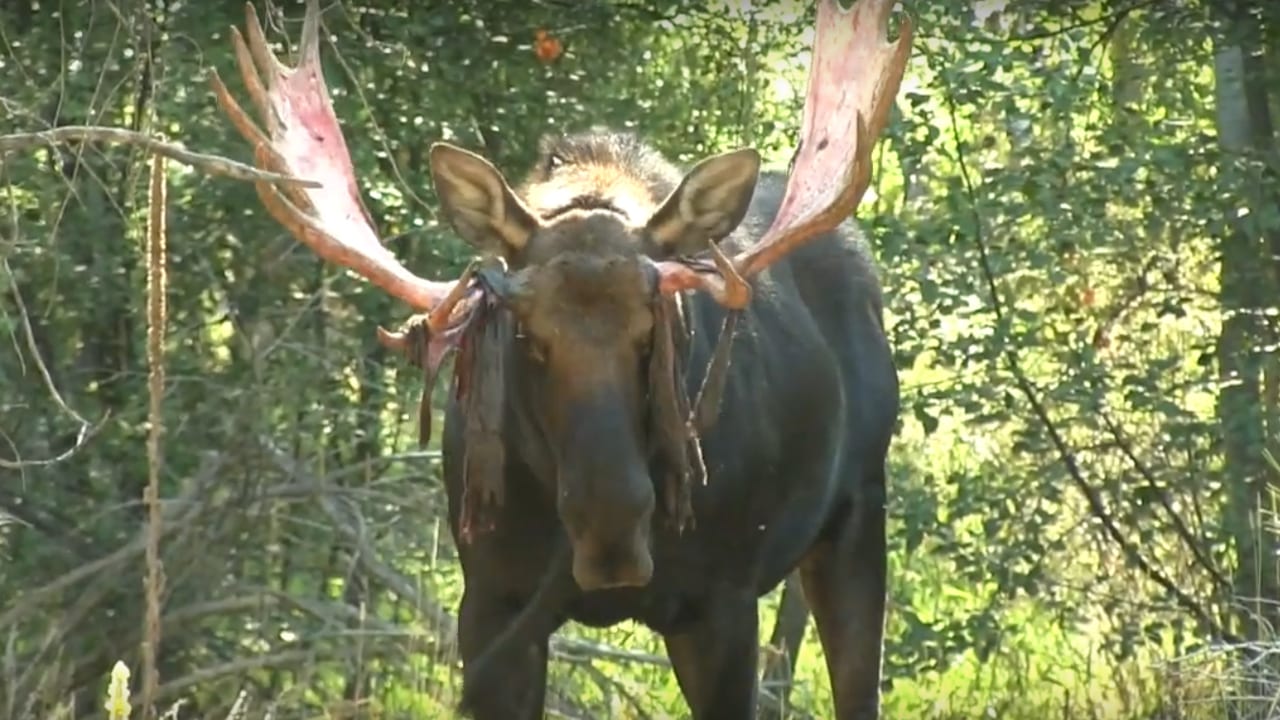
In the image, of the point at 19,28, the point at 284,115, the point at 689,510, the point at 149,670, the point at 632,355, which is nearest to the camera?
the point at 149,670

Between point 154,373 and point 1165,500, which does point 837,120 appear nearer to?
point 154,373

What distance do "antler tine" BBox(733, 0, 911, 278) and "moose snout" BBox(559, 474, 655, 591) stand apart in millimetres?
710

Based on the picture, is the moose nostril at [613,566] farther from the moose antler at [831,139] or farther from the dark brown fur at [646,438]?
the moose antler at [831,139]

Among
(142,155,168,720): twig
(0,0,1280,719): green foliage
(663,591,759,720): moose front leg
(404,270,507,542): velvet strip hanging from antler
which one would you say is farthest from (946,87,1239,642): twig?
(142,155,168,720): twig

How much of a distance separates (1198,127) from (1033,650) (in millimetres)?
1986

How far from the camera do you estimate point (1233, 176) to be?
27.3 feet

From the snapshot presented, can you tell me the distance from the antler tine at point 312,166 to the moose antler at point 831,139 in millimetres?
569

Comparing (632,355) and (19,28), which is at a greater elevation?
(19,28)

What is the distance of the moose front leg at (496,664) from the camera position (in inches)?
227

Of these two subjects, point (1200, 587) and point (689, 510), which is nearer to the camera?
point (689, 510)

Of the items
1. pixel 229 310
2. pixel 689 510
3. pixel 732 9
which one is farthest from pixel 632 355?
pixel 732 9

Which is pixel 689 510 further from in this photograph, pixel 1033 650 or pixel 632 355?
pixel 1033 650

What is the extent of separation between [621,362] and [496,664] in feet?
3.18

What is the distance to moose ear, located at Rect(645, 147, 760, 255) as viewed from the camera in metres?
5.48
